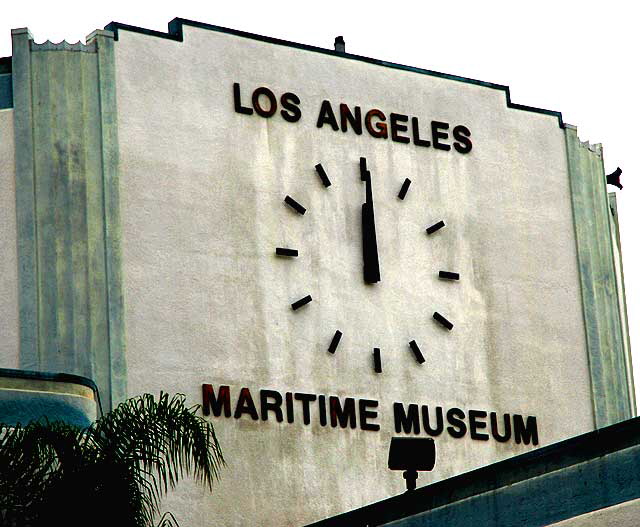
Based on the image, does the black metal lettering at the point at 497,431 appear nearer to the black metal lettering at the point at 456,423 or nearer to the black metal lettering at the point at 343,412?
the black metal lettering at the point at 456,423

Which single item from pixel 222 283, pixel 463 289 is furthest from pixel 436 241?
pixel 222 283

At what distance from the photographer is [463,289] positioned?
3062 centimetres

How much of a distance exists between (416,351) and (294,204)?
A: 2.85m

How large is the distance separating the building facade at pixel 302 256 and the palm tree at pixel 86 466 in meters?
6.69

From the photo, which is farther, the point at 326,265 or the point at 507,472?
the point at 326,265

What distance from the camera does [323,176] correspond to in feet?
97.6

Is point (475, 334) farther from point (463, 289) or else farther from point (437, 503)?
point (437, 503)

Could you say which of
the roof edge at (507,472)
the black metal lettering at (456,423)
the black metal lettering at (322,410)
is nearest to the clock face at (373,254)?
the black metal lettering at (322,410)

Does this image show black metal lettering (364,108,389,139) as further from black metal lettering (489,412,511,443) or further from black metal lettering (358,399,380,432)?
black metal lettering (489,412,511,443)

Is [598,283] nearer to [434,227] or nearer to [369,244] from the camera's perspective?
[434,227]

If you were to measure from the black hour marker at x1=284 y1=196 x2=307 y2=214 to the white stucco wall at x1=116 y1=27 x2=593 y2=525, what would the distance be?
0.42ft

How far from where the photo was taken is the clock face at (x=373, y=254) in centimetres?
2925

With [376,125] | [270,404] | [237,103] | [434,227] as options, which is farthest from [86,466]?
[376,125]

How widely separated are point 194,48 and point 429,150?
13.9 ft
